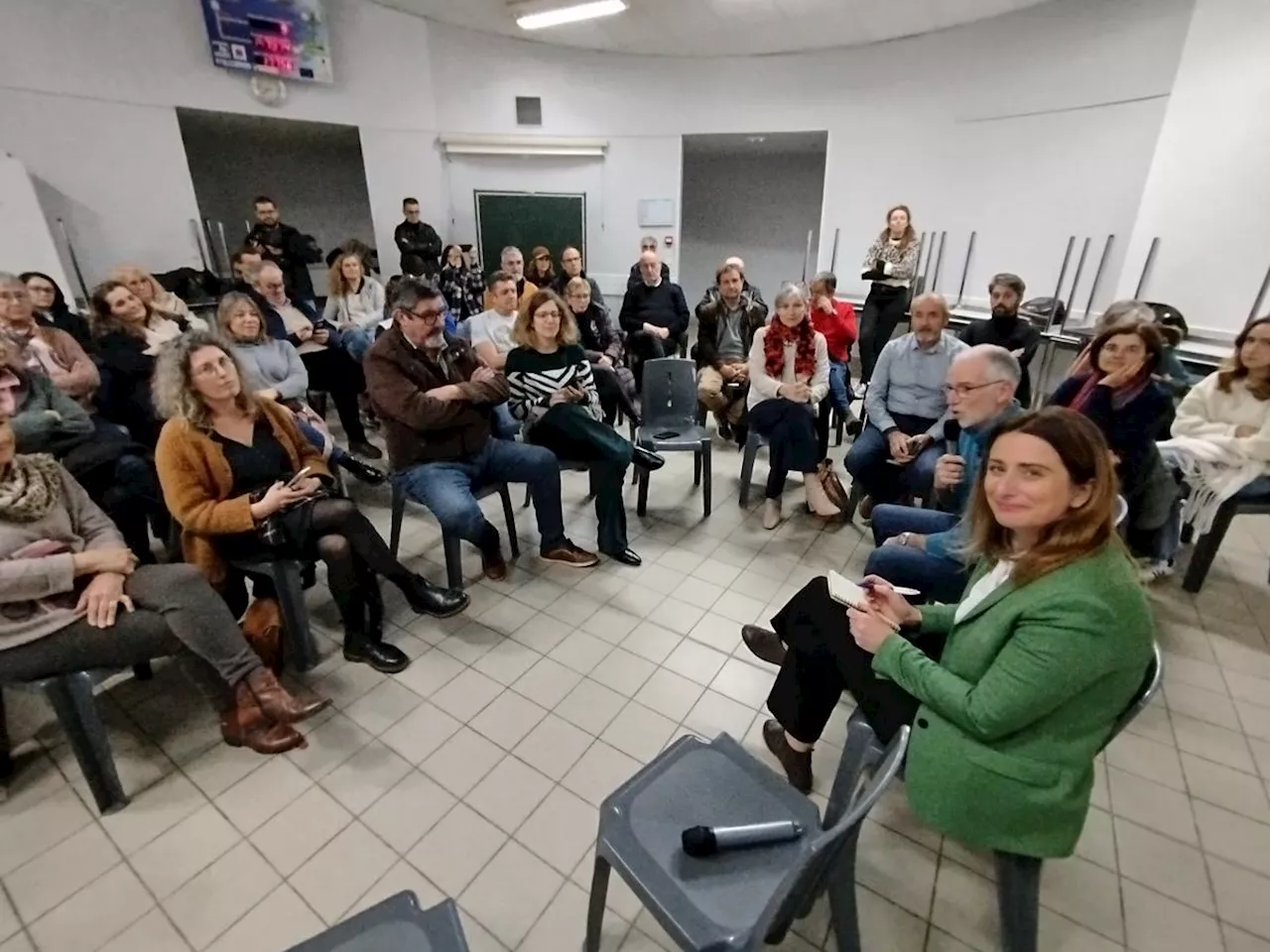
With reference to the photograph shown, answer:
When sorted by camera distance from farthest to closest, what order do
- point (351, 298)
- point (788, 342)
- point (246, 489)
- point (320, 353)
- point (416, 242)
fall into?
1. point (416, 242)
2. point (351, 298)
3. point (320, 353)
4. point (788, 342)
5. point (246, 489)

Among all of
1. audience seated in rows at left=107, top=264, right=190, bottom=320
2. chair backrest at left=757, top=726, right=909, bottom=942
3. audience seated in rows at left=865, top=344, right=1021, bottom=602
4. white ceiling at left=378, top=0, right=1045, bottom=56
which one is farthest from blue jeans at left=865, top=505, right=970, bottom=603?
white ceiling at left=378, top=0, right=1045, bottom=56

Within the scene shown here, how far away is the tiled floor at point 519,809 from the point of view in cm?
136

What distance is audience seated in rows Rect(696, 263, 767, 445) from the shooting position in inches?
154

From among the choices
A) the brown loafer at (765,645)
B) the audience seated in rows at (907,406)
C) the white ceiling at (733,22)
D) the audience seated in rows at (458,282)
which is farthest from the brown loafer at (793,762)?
the white ceiling at (733,22)

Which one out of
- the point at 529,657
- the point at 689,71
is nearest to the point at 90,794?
the point at 529,657

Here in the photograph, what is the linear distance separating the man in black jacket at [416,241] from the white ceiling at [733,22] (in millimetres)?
1706

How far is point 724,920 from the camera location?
3.20ft

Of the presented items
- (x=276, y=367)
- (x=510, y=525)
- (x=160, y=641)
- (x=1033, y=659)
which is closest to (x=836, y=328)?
(x=510, y=525)

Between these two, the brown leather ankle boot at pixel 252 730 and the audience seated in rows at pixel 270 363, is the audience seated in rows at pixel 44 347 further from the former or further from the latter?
the brown leather ankle boot at pixel 252 730

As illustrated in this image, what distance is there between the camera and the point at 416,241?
574 centimetres

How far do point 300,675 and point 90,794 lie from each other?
0.57 m

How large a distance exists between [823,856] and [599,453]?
6.59 feet

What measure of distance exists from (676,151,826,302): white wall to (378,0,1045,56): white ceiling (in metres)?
2.06

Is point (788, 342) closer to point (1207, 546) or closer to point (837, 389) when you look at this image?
point (837, 389)
